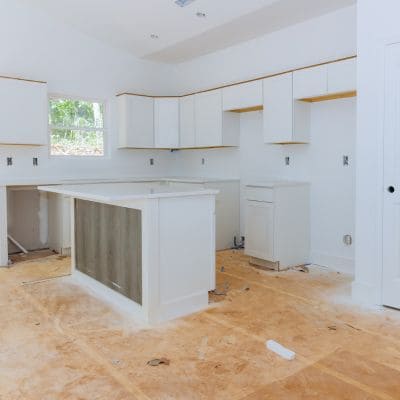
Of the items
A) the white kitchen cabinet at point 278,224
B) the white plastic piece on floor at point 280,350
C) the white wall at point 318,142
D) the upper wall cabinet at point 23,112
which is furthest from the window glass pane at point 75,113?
the white plastic piece on floor at point 280,350

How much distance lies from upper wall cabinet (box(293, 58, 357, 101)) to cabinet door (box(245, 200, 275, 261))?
1.26 metres

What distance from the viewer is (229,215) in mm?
5711

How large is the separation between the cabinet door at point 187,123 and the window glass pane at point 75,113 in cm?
123

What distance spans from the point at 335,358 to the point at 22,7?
5489mm

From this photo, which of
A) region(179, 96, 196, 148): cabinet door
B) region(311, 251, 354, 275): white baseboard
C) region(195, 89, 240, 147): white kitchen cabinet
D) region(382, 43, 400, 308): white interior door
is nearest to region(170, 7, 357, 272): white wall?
region(311, 251, 354, 275): white baseboard

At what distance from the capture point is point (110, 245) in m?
3.56

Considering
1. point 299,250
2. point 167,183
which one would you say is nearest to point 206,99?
point 167,183

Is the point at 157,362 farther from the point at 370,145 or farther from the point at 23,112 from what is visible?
the point at 23,112

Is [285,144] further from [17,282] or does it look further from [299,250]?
[17,282]

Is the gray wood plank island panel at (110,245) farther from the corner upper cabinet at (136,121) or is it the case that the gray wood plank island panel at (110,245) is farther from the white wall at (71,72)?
the corner upper cabinet at (136,121)

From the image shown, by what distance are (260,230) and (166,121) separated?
2604mm

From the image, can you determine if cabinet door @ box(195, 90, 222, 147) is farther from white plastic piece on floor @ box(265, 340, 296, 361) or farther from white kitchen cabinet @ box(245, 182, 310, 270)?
white plastic piece on floor @ box(265, 340, 296, 361)


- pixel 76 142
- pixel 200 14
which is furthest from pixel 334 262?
pixel 76 142

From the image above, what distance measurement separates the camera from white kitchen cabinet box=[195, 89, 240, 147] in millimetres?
5641
